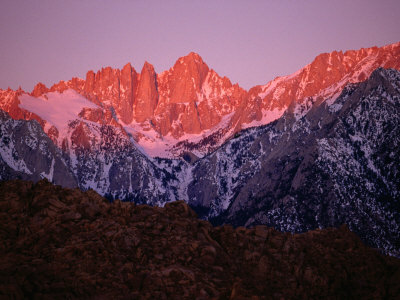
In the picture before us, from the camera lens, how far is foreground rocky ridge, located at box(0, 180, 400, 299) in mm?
28859

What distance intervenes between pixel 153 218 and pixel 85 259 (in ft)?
21.6

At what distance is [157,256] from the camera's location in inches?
1244

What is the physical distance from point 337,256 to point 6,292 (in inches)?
844

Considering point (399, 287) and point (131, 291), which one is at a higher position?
point (399, 287)

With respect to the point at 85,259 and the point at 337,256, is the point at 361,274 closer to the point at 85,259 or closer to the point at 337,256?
the point at 337,256

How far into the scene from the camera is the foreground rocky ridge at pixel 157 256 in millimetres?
28859

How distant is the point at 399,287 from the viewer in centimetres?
3145

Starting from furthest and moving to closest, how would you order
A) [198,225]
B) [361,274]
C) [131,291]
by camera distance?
[198,225] → [361,274] → [131,291]

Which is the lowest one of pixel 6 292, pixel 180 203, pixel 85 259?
pixel 6 292

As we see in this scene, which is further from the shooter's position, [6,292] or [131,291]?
[131,291]

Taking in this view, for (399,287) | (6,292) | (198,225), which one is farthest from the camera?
(198,225)

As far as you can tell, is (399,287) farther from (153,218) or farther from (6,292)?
A: (6,292)

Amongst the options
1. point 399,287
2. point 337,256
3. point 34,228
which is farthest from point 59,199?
point 399,287

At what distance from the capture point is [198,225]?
3606 cm
